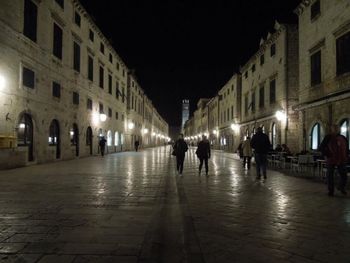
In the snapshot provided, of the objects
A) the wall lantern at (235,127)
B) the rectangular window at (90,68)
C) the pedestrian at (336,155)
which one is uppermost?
the rectangular window at (90,68)

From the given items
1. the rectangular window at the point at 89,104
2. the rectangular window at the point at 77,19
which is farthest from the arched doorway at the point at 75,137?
the rectangular window at the point at 77,19

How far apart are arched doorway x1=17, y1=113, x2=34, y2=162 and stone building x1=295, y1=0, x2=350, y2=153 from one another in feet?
46.8

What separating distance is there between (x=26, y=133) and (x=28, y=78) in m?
2.59

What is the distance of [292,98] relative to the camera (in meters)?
24.1

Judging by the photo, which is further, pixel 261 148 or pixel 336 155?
pixel 261 148

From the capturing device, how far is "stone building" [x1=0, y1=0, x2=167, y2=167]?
48.3 feet

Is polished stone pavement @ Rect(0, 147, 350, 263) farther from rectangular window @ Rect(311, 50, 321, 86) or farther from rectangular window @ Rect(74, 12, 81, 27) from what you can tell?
rectangular window @ Rect(74, 12, 81, 27)

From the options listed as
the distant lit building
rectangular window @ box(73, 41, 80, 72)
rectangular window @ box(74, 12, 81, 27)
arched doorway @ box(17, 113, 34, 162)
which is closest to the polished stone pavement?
arched doorway @ box(17, 113, 34, 162)

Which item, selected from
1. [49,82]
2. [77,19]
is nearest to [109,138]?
[77,19]

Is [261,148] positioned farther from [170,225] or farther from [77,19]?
[77,19]

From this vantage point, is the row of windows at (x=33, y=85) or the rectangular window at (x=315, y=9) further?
the rectangular window at (x=315, y=9)

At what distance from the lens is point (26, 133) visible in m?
16.7

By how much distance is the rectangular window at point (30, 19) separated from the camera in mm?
16344

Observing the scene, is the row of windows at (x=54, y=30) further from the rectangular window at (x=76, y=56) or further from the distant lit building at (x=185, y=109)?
the distant lit building at (x=185, y=109)
